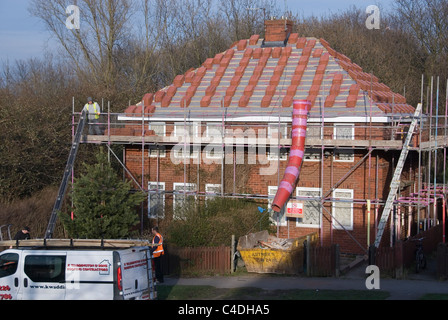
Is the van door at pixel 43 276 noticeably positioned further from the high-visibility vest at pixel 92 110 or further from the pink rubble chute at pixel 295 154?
the high-visibility vest at pixel 92 110

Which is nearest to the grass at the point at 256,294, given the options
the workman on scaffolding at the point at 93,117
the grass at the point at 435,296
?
the grass at the point at 435,296

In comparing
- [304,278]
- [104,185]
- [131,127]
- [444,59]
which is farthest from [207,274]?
[444,59]

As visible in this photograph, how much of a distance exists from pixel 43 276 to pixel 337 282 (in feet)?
26.1

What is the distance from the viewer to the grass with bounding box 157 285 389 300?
15.0m

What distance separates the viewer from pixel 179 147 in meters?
23.8

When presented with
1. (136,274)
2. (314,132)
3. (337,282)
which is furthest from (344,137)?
(136,274)

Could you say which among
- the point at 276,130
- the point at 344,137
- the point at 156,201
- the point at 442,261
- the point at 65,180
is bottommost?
the point at 442,261

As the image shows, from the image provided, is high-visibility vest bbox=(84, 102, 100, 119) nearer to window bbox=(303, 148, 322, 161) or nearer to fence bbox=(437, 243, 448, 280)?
window bbox=(303, 148, 322, 161)

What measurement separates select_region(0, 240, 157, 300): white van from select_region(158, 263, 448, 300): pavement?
410 centimetres

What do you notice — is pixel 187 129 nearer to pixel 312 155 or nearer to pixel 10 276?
pixel 312 155

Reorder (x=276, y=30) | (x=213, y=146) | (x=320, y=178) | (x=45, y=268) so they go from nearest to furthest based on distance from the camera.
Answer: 1. (x=45, y=268)
2. (x=320, y=178)
3. (x=213, y=146)
4. (x=276, y=30)

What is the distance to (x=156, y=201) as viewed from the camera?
2416 cm
